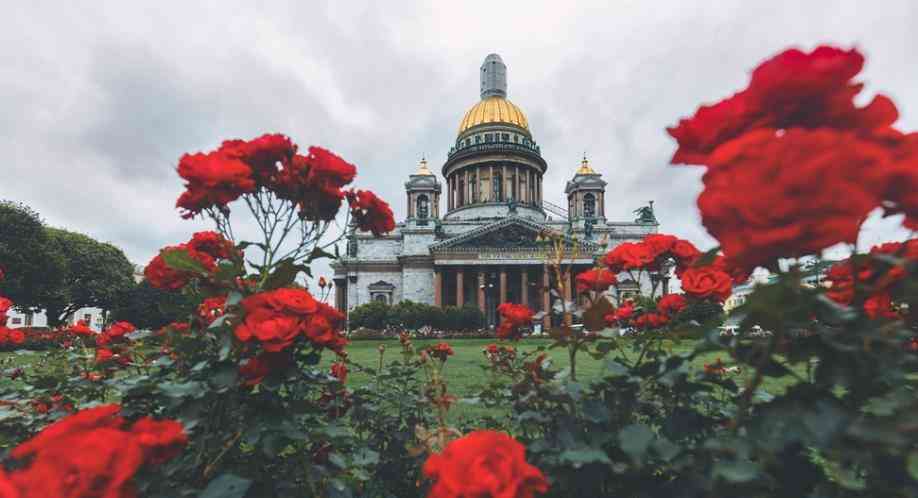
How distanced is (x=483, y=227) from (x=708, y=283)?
1549 inches

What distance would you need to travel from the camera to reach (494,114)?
179ft

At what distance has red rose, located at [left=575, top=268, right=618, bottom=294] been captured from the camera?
99.4 inches

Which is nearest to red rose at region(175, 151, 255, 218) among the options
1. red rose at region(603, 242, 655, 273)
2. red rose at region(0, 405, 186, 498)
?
red rose at region(0, 405, 186, 498)

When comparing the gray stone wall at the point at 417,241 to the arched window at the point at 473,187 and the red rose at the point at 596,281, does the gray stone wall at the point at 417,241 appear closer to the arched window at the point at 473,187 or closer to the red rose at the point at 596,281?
the arched window at the point at 473,187

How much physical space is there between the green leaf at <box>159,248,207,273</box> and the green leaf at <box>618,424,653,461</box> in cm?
191

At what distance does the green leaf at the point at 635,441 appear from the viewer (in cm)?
128

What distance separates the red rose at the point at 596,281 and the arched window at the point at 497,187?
4824cm

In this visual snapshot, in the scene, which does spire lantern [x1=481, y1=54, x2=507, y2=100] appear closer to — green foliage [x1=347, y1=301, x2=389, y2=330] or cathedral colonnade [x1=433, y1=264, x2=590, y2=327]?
cathedral colonnade [x1=433, y1=264, x2=590, y2=327]

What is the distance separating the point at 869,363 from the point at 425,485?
1968 millimetres

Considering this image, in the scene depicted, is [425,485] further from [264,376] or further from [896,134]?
[896,134]

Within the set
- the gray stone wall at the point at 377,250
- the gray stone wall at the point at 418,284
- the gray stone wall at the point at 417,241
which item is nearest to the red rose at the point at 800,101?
the gray stone wall at the point at 418,284

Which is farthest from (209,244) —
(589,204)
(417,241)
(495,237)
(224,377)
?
(589,204)

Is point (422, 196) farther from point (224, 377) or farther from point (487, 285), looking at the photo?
point (224, 377)

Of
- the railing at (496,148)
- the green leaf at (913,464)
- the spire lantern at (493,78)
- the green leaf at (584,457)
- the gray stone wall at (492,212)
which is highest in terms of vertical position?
the spire lantern at (493,78)
